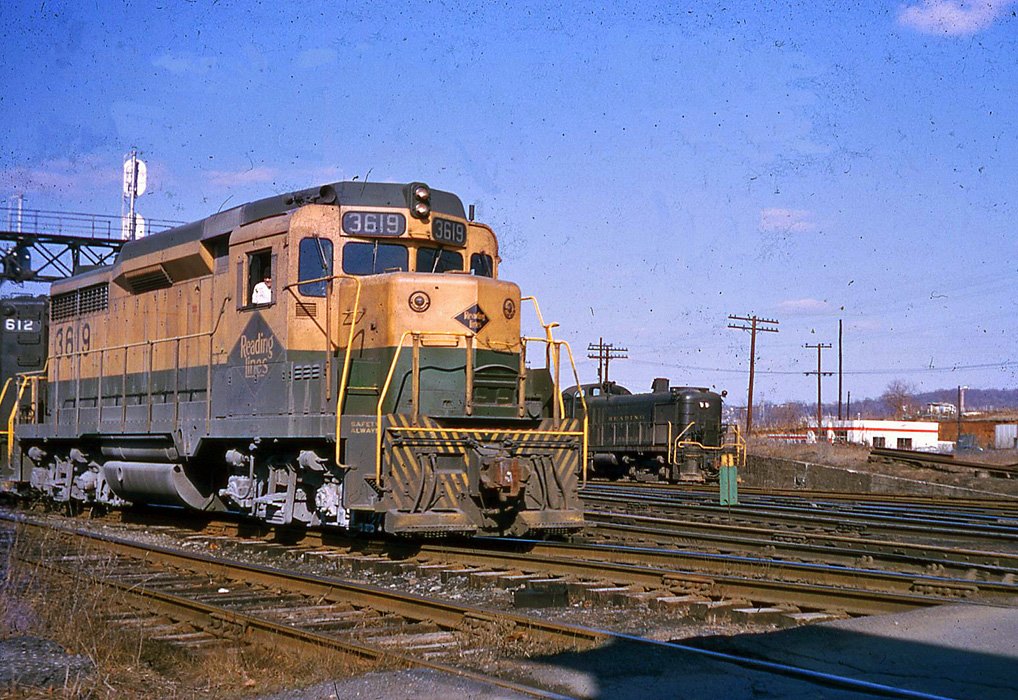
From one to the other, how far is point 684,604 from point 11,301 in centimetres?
1393

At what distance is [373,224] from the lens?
10406 millimetres

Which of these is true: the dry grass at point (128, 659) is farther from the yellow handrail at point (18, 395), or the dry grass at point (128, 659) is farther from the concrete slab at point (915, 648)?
the yellow handrail at point (18, 395)

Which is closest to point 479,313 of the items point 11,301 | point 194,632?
point 194,632

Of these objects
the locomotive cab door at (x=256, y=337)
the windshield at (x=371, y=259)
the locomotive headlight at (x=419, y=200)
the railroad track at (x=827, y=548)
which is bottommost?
the railroad track at (x=827, y=548)

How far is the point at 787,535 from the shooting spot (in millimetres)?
11750

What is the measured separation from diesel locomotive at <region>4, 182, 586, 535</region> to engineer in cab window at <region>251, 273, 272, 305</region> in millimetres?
24

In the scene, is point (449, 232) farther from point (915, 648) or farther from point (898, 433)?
point (898, 433)

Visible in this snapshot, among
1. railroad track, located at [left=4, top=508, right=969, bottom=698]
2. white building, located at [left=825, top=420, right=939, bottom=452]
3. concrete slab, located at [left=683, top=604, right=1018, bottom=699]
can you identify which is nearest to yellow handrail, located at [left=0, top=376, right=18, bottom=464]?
railroad track, located at [left=4, top=508, right=969, bottom=698]

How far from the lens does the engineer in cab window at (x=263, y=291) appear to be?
1082 cm

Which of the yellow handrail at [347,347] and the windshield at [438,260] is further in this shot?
the windshield at [438,260]

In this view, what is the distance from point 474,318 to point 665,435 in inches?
707

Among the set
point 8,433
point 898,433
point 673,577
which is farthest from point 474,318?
point 898,433

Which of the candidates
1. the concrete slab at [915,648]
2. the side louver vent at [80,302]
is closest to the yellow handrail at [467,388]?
the concrete slab at [915,648]

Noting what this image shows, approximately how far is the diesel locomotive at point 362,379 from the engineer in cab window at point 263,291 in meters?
0.02
